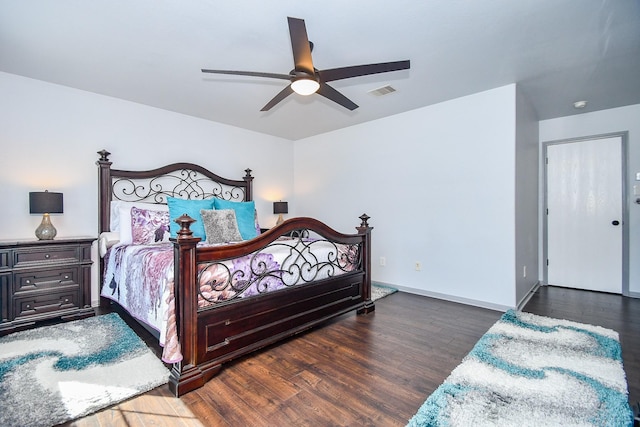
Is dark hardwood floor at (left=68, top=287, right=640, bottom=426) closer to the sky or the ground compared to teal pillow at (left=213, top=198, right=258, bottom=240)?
closer to the ground

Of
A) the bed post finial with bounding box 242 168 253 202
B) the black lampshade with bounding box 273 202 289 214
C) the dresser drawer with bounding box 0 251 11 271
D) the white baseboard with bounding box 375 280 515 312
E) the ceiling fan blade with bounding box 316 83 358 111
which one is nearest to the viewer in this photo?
the ceiling fan blade with bounding box 316 83 358 111

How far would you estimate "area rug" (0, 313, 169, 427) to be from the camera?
164 cm

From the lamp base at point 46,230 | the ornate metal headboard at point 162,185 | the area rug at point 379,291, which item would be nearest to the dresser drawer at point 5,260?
the lamp base at point 46,230

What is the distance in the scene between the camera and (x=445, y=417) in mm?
1564

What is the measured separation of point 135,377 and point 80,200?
2.38 m

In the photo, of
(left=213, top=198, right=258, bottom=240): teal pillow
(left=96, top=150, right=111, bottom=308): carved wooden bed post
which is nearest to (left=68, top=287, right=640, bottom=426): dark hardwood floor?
(left=213, top=198, right=258, bottom=240): teal pillow

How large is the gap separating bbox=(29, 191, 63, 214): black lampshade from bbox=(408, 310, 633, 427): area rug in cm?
356

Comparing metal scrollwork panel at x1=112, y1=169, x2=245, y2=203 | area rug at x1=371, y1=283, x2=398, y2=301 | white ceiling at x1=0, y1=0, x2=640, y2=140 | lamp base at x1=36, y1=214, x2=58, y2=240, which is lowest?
area rug at x1=371, y1=283, x2=398, y2=301

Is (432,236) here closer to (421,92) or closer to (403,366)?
(421,92)

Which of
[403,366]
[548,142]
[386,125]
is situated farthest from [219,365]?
[548,142]

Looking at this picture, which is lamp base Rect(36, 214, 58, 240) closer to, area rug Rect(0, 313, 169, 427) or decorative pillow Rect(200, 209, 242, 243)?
area rug Rect(0, 313, 169, 427)

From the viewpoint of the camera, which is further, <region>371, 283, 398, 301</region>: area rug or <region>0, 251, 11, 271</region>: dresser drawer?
<region>371, 283, 398, 301</region>: area rug

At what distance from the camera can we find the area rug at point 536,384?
5.15 feet

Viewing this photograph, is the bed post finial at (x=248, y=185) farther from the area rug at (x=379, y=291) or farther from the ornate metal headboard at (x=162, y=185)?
the area rug at (x=379, y=291)
